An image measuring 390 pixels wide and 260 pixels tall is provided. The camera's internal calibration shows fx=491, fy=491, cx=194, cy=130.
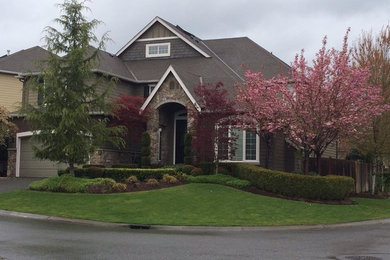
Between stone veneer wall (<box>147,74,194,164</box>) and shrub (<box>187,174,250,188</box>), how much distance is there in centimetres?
486

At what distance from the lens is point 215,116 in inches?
949

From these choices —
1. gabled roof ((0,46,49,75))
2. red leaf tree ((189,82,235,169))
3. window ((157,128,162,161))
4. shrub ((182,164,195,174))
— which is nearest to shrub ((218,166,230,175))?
red leaf tree ((189,82,235,169))

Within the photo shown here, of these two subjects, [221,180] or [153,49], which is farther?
[153,49]

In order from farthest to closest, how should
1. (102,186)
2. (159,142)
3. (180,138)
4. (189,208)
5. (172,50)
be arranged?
(172,50) < (180,138) < (159,142) < (102,186) < (189,208)

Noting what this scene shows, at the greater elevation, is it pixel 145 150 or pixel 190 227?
pixel 145 150

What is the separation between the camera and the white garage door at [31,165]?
30286mm

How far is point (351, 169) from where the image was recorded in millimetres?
30156

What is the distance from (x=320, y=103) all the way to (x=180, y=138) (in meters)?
10.9

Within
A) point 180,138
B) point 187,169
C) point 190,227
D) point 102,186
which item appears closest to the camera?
point 190,227

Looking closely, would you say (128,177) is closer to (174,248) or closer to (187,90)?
(187,90)

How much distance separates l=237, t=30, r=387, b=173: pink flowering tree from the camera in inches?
865

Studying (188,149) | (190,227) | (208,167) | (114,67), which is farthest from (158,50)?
(190,227)

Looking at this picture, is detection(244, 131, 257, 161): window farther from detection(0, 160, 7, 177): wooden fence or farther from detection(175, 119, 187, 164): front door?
detection(0, 160, 7, 177): wooden fence

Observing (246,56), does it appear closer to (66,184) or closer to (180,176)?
(180,176)
